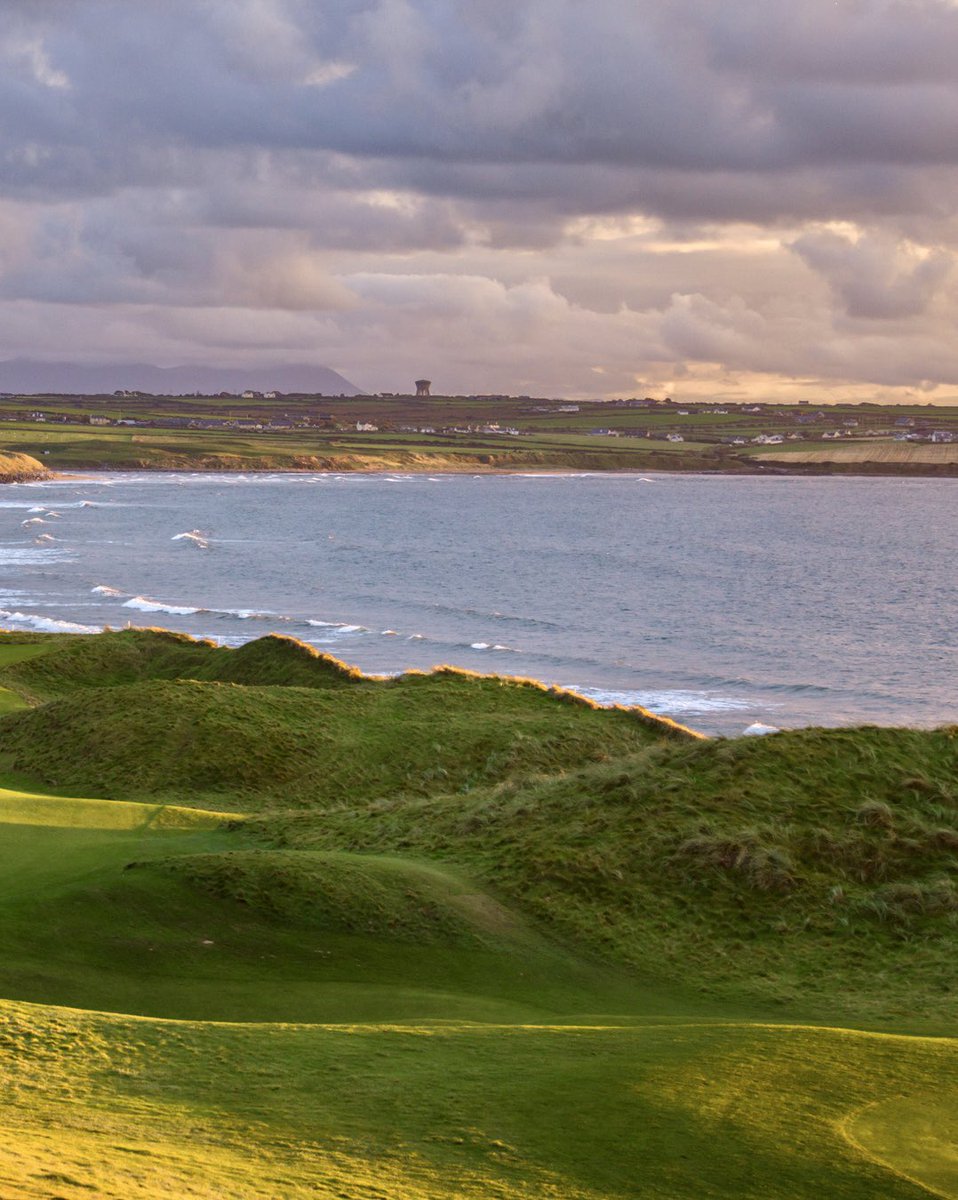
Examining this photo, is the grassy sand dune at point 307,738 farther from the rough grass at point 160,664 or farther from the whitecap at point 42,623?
the whitecap at point 42,623

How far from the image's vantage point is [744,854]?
20.7m

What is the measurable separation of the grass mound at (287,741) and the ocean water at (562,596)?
55.7 ft

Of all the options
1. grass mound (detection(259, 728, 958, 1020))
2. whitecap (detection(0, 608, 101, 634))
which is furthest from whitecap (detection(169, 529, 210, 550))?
grass mound (detection(259, 728, 958, 1020))

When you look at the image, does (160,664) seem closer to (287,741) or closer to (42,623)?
(287,741)

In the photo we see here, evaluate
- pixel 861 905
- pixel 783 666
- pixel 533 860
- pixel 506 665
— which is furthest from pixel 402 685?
pixel 783 666

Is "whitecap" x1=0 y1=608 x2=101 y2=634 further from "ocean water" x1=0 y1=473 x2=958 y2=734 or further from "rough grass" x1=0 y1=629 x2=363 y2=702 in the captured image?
"rough grass" x1=0 y1=629 x2=363 y2=702

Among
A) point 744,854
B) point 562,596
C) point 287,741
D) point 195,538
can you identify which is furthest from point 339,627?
point 195,538

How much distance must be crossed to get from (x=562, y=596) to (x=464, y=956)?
7563 cm

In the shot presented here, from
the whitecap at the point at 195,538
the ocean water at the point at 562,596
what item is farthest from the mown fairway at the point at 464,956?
the whitecap at the point at 195,538

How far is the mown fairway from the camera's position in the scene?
9633 mm

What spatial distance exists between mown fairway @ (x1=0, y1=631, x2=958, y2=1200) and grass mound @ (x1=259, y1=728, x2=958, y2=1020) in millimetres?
64

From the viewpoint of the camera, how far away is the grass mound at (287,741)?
98.6ft

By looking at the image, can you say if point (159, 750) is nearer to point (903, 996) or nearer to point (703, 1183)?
point (903, 996)

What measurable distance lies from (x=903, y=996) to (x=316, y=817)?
11425mm
